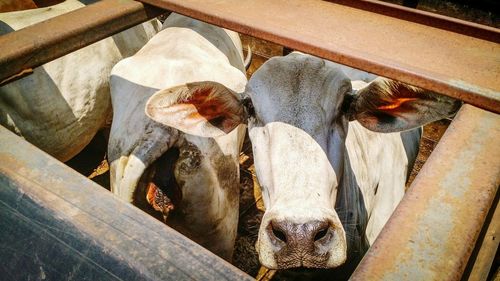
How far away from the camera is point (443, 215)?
0.69 metres

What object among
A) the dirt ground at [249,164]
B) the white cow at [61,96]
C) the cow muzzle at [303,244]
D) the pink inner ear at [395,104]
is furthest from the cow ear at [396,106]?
the white cow at [61,96]

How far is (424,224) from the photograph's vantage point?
680 millimetres

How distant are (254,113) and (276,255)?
0.71 m

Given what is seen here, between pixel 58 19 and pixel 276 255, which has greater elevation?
pixel 58 19

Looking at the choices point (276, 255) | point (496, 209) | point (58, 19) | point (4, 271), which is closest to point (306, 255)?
point (276, 255)

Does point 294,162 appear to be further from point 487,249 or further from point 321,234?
point 487,249

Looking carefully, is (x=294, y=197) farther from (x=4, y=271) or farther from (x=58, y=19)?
(x=58, y=19)

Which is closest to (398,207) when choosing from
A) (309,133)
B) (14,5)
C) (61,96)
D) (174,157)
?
(309,133)

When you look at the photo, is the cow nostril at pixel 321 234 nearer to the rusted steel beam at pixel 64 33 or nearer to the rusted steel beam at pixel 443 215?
the rusted steel beam at pixel 443 215

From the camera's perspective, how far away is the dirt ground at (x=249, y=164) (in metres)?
3.13

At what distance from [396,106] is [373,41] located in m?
0.43

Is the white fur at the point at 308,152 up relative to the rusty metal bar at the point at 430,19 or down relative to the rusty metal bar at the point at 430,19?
down

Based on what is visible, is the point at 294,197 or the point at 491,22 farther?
the point at 491,22

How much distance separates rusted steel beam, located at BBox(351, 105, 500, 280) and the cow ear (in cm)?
47
